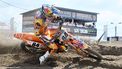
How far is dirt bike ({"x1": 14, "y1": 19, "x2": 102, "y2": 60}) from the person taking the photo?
11.5 meters

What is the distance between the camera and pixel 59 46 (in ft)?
39.6

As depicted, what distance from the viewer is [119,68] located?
35.4ft

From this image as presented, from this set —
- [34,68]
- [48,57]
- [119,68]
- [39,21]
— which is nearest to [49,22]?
[39,21]

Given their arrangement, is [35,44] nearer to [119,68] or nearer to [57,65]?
[57,65]

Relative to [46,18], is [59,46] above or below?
below

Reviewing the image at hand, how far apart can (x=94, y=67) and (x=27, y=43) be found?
322 centimetres

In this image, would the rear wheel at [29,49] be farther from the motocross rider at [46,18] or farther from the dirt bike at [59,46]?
the motocross rider at [46,18]

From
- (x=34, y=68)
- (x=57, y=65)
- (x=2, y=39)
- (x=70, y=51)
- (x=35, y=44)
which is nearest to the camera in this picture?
(x=34, y=68)

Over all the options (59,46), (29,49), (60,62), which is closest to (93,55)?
(60,62)

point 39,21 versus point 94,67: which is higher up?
point 39,21

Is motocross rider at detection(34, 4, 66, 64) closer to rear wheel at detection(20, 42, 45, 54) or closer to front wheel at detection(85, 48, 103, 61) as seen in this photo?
rear wheel at detection(20, 42, 45, 54)

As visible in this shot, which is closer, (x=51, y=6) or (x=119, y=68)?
(x=119, y=68)

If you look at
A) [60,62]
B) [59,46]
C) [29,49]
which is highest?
[59,46]

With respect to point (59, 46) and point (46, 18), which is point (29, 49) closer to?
point (59, 46)
